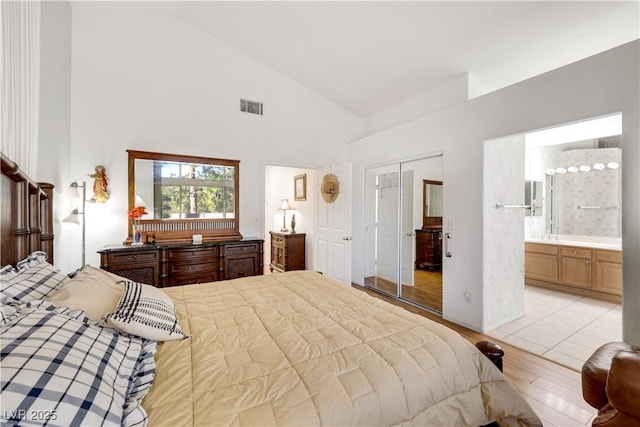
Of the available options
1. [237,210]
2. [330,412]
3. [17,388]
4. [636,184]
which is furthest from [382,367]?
[237,210]

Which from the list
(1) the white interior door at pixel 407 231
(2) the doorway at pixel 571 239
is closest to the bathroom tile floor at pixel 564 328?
(2) the doorway at pixel 571 239

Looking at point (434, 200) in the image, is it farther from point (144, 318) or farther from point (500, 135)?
point (144, 318)

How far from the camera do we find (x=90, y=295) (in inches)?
52.7

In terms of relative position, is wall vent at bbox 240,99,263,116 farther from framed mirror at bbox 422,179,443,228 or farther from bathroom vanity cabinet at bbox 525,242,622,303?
bathroom vanity cabinet at bbox 525,242,622,303

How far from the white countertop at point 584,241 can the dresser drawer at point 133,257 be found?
5.63m

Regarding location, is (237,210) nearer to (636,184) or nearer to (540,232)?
(636,184)

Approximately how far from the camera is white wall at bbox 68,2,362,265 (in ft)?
10.2

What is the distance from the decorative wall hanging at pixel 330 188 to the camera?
4.32 meters

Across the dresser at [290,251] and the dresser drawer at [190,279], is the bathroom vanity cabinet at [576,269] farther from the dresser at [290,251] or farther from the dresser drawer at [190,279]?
the dresser drawer at [190,279]

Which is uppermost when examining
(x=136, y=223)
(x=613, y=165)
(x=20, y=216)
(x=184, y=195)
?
(x=613, y=165)

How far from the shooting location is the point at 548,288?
4.33 m

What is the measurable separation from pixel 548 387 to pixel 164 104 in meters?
4.85

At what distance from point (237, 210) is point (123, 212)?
1.37 metres

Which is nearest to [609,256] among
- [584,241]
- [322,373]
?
[584,241]
